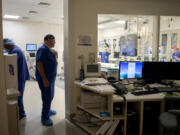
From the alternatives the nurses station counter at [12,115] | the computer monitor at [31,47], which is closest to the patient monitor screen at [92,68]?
the nurses station counter at [12,115]

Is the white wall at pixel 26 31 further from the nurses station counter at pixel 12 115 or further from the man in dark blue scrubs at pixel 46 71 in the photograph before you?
the nurses station counter at pixel 12 115

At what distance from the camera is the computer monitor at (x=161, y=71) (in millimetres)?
2570

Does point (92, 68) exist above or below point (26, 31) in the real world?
below

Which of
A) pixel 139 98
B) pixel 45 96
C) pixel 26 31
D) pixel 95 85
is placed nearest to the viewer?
pixel 139 98

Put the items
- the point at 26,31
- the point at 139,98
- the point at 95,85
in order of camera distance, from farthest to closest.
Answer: the point at 26,31 → the point at 95,85 → the point at 139,98

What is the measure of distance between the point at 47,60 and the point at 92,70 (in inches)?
30.5

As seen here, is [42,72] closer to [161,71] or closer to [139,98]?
[139,98]

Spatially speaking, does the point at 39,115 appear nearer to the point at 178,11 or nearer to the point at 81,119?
the point at 81,119

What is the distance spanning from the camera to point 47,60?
8.48 ft

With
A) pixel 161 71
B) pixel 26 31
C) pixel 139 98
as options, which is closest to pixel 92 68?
pixel 139 98

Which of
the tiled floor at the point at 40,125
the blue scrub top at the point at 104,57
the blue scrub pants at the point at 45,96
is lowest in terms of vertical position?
the tiled floor at the point at 40,125

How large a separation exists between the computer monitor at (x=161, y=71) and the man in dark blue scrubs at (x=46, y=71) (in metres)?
1.59

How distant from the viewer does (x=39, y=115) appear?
309 centimetres

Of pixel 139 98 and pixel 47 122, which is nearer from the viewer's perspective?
pixel 139 98
